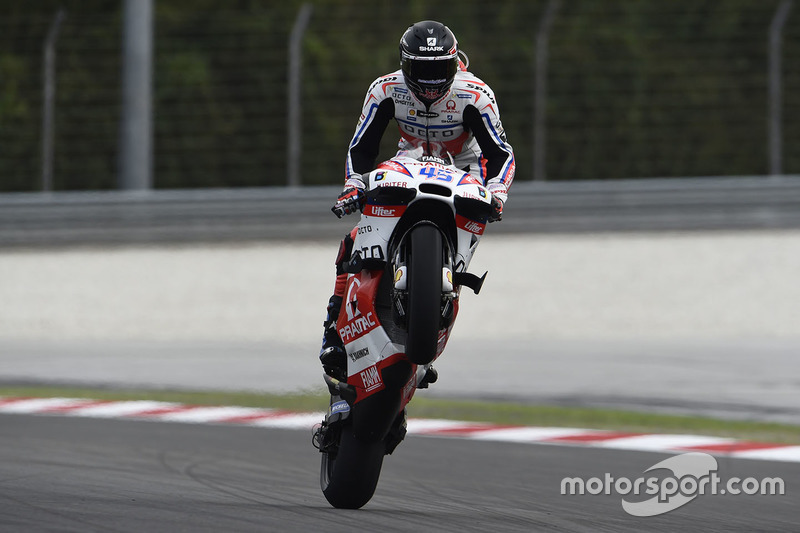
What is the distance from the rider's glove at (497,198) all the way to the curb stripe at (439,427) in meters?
2.88

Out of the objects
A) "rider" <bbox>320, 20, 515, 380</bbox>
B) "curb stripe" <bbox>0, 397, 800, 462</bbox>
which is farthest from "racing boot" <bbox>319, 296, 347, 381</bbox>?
"curb stripe" <bbox>0, 397, 800, 462</bbox>

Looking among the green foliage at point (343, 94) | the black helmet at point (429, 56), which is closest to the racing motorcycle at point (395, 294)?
the black helmet at point (429, 56)

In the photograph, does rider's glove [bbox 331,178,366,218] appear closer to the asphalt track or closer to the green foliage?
the asphalt track

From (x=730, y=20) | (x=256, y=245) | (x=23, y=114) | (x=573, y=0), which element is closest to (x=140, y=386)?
(x=256, y=245)

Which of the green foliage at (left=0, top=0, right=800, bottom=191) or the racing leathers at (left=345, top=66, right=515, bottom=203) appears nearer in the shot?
→ the racing leathers at (left=345, top=66, right=515, bottom=203)

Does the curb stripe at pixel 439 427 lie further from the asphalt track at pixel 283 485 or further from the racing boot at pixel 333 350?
the racing boot at pixel 333 350

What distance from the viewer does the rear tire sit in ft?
19.2

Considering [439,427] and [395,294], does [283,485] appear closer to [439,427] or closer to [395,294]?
[395,294]

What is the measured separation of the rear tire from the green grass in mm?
4369

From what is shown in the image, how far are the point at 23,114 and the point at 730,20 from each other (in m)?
8.18

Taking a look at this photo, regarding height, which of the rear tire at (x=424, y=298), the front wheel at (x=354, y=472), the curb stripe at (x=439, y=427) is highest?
the rear tire at (x=424, y=298)

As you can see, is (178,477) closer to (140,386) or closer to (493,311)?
(140,386)

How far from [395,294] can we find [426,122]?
101 cm

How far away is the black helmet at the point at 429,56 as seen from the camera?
249 inches
